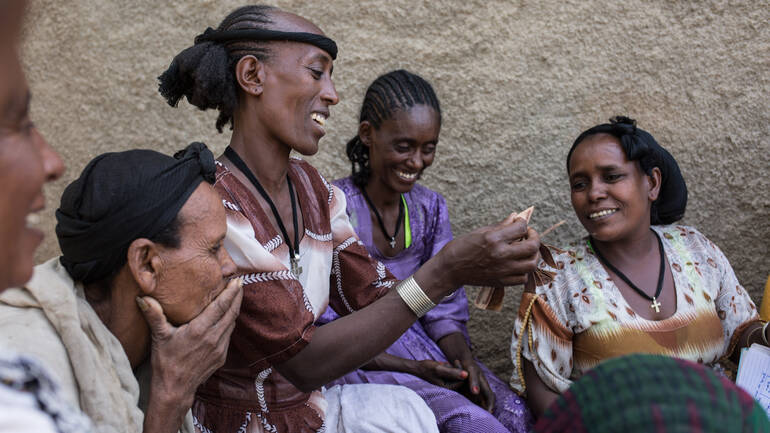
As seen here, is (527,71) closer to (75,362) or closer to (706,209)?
(706,209)

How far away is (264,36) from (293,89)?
0.20m

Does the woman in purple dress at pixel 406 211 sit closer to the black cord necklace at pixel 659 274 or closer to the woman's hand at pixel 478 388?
the woman's hand at pixel 478 388

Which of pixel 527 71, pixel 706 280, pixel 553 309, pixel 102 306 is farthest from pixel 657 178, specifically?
pixel 102 306

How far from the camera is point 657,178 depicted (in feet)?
9.66

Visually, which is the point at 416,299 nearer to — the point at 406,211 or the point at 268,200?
the point at 268,200

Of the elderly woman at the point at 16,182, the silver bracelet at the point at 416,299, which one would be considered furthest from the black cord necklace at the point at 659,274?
the elderly woman at the point at 16,182

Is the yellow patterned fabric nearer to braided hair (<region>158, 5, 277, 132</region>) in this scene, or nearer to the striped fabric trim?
the striped fabric trim

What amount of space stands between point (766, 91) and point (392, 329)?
2.70 m

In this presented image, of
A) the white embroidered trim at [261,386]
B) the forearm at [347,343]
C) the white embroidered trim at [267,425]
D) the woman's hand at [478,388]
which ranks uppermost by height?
the forearm at [347,343]

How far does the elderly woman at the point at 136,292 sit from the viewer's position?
153 centimetres

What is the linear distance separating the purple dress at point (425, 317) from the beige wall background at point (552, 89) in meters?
0.39

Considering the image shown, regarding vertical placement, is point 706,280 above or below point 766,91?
below

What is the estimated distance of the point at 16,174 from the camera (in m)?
0.90

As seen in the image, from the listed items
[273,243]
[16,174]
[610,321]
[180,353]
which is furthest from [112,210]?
[610,321]
